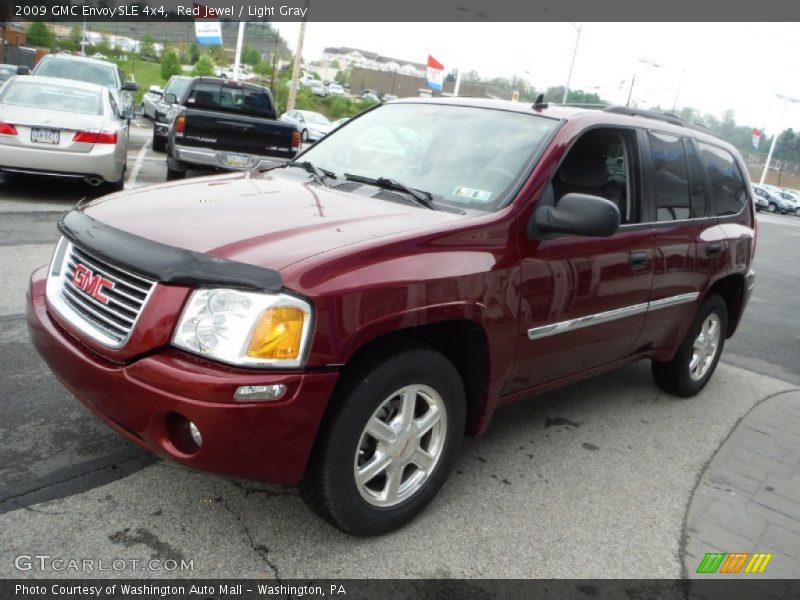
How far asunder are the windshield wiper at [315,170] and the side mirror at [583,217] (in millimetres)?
1166

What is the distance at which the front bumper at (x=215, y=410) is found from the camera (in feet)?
7.88

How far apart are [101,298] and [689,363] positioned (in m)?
3.90

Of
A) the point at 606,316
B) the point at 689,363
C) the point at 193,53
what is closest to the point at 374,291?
the point at 606,316

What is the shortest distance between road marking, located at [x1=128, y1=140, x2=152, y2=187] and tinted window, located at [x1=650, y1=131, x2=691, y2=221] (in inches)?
342

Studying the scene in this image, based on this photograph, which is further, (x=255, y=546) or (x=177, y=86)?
(x=177, y=86)

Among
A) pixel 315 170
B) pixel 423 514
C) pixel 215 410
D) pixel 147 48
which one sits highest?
pixel 315 170

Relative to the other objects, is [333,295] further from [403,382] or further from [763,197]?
[763,197]

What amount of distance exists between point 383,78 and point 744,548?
96764mm

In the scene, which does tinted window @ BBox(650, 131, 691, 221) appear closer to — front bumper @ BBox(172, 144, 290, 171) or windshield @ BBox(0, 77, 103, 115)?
front bumper @ BBox(172, 144, 290, 171)

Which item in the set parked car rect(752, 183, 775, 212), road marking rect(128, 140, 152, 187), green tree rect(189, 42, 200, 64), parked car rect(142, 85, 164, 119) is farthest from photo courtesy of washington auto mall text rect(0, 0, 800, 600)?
green tree rect(189, 42, 200, 64)

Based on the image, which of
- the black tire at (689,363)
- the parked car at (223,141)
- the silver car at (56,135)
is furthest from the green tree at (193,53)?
the black tire at (689,363)

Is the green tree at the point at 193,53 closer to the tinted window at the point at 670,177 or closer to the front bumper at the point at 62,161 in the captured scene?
the front bumper at the point at 62,161

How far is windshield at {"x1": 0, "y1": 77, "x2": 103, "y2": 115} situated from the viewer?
31.1 feet

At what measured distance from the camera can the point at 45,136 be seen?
891 cm
